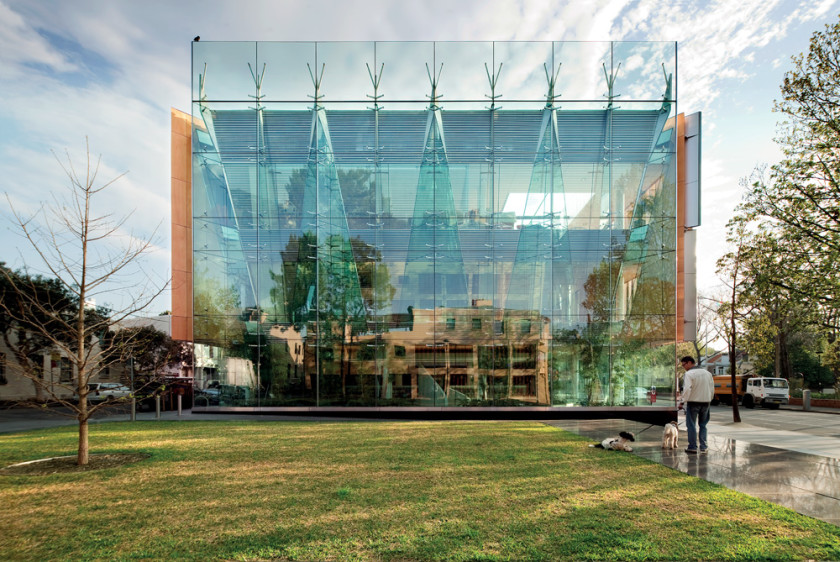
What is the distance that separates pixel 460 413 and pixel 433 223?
23.6 ft

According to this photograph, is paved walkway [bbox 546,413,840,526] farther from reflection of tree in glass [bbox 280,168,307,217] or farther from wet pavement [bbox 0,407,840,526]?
reflection of tree in glass [bbox 280,168,307,217]

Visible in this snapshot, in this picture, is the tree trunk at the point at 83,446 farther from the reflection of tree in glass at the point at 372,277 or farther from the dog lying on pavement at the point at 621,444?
the reflection of tree in glass at the point at 372,277

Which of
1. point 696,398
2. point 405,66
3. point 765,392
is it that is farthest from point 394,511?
point 765,392

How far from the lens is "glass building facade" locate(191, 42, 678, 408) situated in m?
18.4

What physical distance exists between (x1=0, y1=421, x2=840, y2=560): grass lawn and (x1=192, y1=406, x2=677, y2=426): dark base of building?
811 centimetres

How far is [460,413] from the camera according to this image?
1816 centimetres

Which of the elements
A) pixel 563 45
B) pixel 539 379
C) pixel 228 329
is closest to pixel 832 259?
pixel 539 379

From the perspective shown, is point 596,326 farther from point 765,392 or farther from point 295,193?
point 765,392

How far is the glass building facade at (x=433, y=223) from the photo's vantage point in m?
18.4

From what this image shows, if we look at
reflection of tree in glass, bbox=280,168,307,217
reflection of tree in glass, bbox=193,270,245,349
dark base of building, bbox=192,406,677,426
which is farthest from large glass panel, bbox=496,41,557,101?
reflection of tree in glass, bbox=193,270,245,349

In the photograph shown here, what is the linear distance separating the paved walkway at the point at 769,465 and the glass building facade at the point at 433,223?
5472mm

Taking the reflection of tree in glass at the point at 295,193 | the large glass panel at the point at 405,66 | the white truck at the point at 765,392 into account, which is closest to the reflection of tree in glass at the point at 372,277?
the reflection of tree in glass at the point at 295,193

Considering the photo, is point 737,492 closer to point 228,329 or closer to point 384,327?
point 384,327

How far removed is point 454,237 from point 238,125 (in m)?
9.37
